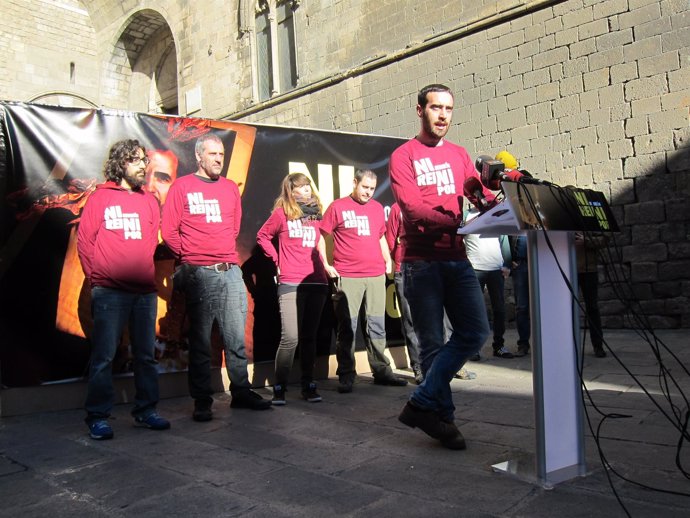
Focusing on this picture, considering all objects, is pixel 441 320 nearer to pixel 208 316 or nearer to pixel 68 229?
pixel 208 316

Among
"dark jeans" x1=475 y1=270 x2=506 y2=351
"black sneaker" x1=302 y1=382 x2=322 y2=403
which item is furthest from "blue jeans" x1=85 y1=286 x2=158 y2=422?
"dark jeans" x1=475 y1=270 x2=506 y2=351

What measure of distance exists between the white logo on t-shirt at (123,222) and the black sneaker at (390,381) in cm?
249

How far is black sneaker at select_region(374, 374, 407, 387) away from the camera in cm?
543

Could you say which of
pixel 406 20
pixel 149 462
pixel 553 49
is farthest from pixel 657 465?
pixel 406 20

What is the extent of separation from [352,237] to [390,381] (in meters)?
1.32

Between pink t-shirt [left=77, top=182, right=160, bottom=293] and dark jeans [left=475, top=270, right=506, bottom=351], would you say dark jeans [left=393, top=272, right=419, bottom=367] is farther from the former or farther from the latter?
pink t-shirt [left=77, top=182, right=160, bottom=293]

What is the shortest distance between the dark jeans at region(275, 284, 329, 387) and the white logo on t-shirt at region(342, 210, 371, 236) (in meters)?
0.58

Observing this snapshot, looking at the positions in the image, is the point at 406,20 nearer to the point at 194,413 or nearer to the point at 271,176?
the point at 271,176

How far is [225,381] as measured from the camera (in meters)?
5.40

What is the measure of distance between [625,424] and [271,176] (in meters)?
3.58

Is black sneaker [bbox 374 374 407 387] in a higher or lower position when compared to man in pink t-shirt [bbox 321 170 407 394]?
lower

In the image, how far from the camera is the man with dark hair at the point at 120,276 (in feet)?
13.1

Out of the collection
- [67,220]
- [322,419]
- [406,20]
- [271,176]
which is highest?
[406,20]

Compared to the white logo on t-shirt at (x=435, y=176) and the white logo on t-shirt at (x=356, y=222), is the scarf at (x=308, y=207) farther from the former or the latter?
the white logo on t-shirt at (x=435, y=176)
